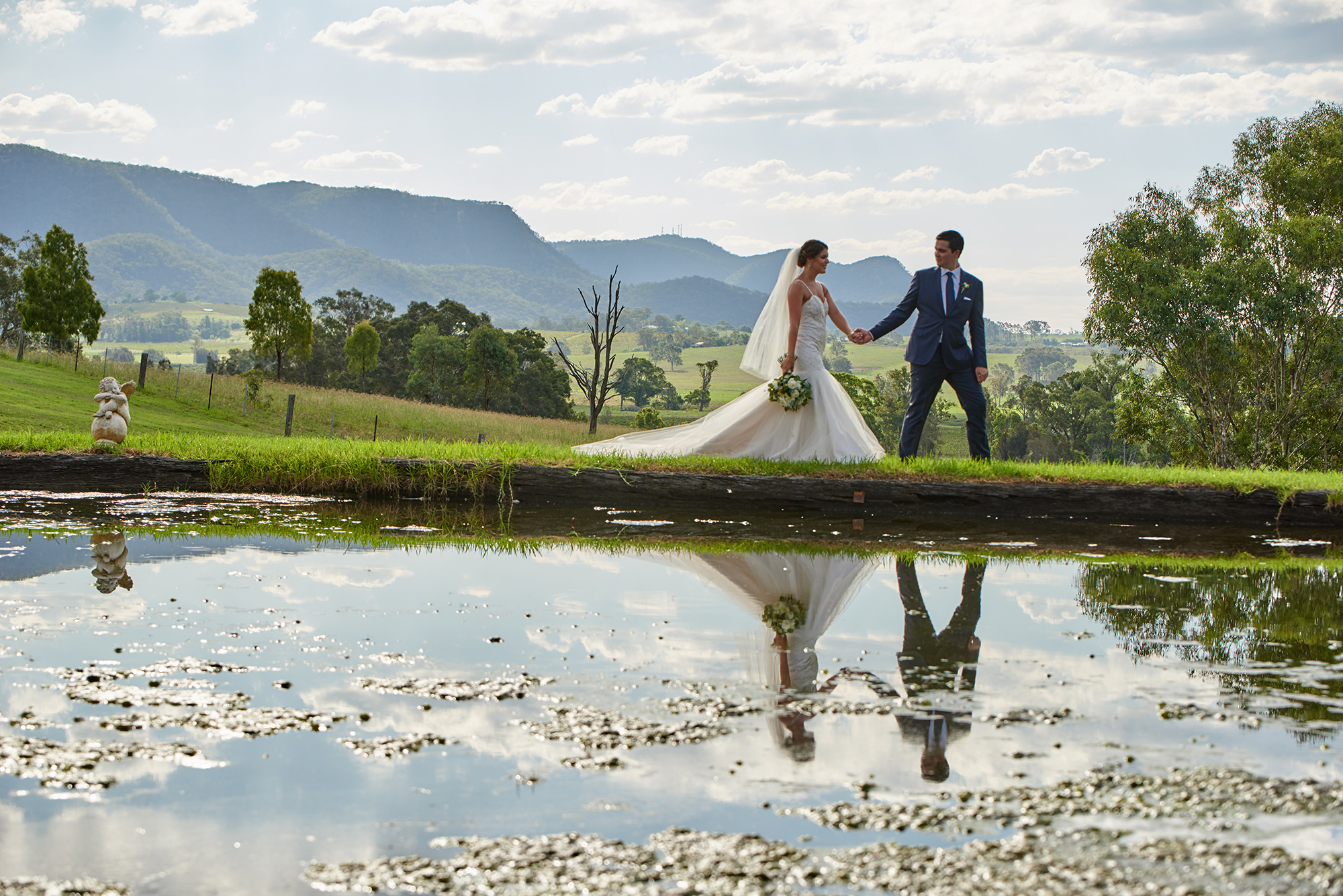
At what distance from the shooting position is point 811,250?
12062 millimetres

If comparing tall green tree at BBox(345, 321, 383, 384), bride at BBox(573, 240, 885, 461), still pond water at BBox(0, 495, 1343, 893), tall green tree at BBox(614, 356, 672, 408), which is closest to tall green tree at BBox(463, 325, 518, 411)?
tall green tree at BBox(345, 321, 383, 384)

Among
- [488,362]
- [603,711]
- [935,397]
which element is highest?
[488,362]

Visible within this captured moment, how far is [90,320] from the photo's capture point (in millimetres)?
43062

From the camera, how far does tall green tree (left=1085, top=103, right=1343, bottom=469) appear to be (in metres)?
33.1

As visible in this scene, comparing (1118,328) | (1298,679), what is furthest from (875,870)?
(1118,328)

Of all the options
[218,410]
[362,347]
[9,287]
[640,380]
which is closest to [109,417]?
[218,410]

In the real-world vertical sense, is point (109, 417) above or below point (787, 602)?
above

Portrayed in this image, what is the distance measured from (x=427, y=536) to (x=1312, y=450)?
37.8 m

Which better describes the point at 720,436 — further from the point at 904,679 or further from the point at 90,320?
the point at 90,320

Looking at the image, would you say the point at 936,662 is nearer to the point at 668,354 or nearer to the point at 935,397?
the point at 935,397

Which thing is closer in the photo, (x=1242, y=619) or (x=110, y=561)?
(x=1242, y=619)

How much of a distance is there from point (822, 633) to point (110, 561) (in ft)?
15.2

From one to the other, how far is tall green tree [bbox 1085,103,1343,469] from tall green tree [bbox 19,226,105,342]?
4135 cm

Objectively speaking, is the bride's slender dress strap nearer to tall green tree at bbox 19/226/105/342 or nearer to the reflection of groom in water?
the reflection of groom in water
